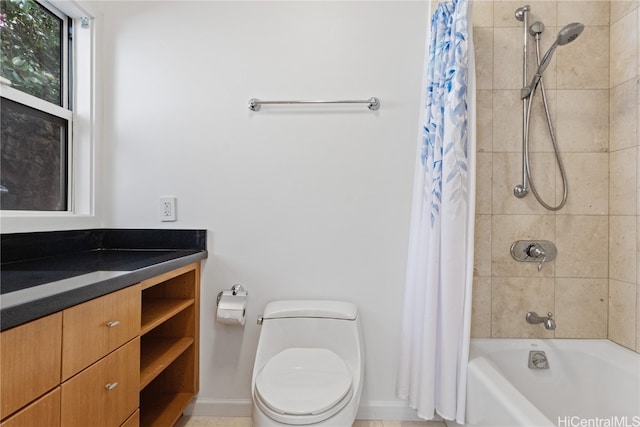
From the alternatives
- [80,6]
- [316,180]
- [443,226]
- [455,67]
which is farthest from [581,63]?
[80,6]

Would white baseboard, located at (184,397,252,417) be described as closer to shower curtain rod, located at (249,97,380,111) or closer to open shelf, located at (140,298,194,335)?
open shelf, located at (140,298,194,335)

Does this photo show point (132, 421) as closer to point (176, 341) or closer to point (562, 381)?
point (176, 341)

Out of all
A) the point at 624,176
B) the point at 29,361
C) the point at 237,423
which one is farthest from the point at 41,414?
the point at 624,176

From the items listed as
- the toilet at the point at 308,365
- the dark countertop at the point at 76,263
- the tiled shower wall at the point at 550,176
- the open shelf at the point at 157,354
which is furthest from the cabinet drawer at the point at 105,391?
the tiled shower wall at the point at 550,176

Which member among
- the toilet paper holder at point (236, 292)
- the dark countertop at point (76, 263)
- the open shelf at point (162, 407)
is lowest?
the open shelf at point (162, 407)

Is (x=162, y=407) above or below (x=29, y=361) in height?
below

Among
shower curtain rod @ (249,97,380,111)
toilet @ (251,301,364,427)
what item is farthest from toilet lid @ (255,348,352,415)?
shower curtain rod @ (249,97,380,111)

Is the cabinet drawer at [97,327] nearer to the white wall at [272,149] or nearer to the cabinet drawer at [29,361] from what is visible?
the cabinet drawer at [29,361]

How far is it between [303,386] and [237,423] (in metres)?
0.62

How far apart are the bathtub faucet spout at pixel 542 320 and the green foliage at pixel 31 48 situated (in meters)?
2.52

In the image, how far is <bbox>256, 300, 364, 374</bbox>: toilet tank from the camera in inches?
58.0

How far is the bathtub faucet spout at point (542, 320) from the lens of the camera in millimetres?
1464

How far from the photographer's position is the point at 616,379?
52.7 inches

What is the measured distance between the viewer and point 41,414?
721 mm
